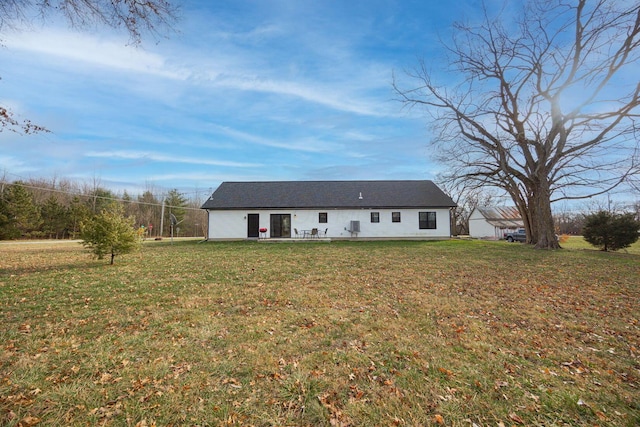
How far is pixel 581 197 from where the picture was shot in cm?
1733

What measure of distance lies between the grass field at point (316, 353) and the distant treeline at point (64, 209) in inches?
631

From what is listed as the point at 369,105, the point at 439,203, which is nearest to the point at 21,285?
the point at 369,105

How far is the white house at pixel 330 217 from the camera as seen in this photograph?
21.9 meters

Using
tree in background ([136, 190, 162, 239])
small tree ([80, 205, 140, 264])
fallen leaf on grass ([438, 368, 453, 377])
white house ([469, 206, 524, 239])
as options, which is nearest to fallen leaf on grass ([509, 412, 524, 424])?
fallen leaf on grass ([438, 368, 453, 377])

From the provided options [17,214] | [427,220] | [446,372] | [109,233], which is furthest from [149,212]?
[446,372]

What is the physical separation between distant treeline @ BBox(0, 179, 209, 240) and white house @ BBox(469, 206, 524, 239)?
33.8 metres

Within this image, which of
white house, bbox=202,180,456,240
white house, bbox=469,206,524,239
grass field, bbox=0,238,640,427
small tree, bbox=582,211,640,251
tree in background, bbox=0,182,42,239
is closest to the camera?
grass field, bbox=0,238,640,427

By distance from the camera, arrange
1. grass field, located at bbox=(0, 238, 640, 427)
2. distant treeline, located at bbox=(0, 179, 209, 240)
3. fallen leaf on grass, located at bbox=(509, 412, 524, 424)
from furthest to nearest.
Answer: distant treeline, located at bbox=(0, 179, 209, 240) < grass field, located at bbox=(0, 238, 640, 427) < fallen leaf on grass, located at bbox=(509, 412, 524, 424)

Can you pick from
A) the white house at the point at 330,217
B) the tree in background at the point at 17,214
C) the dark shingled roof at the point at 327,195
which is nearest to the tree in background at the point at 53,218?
the tree in background at the point at 17,214

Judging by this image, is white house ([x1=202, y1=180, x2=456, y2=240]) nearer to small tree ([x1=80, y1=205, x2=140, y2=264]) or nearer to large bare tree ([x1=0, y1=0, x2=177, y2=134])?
small tree ([x1=80, y1=205, x2=140, y2=264])

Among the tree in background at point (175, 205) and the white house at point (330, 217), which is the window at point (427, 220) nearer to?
the white house at point (330, 217)

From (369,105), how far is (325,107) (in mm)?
2515

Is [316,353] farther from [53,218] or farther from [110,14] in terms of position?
[53,218]

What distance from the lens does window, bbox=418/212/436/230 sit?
22.3 meters
